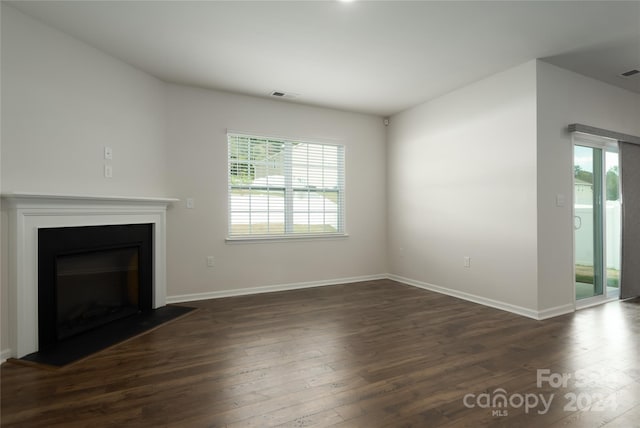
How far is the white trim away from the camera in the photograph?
3488 mm

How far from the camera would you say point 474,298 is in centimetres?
408

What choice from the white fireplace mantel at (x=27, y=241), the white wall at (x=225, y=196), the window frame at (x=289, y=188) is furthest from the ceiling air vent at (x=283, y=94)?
the white fireplace mantel at (x=27, y=241)

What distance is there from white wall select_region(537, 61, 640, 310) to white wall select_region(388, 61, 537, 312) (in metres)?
0.10

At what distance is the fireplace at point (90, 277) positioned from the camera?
8.89ft

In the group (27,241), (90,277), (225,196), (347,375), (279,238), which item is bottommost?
(347,375)

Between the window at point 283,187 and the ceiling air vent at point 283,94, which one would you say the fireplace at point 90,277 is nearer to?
the window at point 283,187

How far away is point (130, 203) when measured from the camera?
3434 millimetres

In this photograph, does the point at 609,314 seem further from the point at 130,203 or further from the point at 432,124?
the point at 130,203

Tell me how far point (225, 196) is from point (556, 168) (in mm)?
3828

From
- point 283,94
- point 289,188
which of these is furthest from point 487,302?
point 283,94

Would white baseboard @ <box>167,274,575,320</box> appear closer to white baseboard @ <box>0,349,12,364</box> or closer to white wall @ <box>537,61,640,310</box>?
white wall @ <box>537,61,640,310</box>

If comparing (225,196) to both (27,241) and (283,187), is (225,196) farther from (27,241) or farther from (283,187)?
(27,241)

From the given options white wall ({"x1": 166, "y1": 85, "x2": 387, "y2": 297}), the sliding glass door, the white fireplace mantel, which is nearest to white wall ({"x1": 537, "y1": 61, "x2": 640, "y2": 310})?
the sliding glass door

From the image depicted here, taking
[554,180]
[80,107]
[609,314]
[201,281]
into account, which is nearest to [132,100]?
[80,107]
